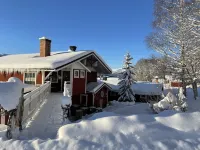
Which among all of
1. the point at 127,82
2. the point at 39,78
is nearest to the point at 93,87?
the point at 127,82

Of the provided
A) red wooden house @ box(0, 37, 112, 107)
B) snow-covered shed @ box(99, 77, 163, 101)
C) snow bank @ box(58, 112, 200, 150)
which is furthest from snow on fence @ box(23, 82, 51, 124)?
snow-covered shed @ box(99, 77, 163, 101)

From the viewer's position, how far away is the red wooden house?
47.7 feet

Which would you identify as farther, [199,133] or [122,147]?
[199,133]

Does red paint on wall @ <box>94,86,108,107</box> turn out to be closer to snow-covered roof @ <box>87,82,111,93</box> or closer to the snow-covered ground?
snow-covered roof @ <box>87,82,111,93</box>

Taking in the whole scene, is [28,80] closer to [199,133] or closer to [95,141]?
[95,141]

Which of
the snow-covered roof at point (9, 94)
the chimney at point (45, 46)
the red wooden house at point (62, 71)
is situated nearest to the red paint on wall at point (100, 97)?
the red wooden house at point (62, 71)

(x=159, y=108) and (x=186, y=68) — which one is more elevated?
(x=186, y=68)

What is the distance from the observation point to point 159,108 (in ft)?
41.1

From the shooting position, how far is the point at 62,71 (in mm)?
17438

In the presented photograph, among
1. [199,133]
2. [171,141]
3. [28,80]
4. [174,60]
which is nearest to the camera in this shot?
[171,141]

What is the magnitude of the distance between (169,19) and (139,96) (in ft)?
44.7

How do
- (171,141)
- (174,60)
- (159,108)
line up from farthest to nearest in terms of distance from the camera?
(174,60) → (159,108) → (171,141)

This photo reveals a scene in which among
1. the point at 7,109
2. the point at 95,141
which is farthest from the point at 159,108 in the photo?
the point at 7,109

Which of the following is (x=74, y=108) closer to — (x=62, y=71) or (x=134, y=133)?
(x=62, y=71)
